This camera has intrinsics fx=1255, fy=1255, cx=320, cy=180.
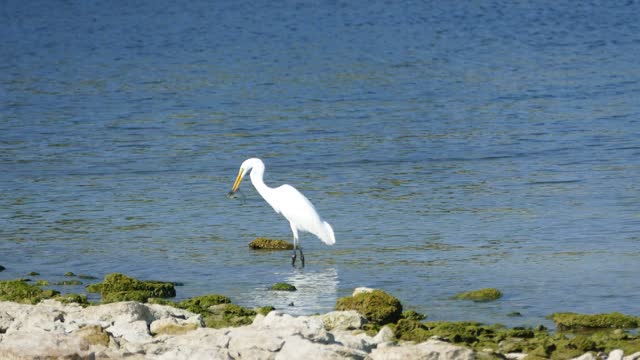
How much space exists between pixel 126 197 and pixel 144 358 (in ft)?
33.6

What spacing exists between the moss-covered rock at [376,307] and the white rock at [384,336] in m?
0.96

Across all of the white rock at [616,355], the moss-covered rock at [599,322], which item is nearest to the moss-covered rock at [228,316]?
the moss-covered rock at [599,322]

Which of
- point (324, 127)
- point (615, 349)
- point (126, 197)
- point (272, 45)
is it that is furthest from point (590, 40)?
point (615, 349)

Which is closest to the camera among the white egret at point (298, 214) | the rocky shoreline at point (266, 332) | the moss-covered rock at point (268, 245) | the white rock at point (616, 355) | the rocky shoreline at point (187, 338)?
the rocky shoreline at point (187, 338)

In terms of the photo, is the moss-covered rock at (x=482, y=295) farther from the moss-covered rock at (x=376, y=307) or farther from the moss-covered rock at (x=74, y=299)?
the moss-covered rock at (x=74, y=299)

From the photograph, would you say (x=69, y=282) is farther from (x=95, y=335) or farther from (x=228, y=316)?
(x=95, y=335)

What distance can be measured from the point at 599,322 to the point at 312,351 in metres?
3.51

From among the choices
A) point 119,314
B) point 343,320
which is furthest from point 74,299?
point 343,320

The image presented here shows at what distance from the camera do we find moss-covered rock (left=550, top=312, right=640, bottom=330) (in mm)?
11219

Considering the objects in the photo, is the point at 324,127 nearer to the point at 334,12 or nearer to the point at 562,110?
the point at 562,110

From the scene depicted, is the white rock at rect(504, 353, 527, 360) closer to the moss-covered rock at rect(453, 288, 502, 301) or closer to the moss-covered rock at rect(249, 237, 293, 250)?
the moss-covered rock at rect(453, 288, 502, 301)

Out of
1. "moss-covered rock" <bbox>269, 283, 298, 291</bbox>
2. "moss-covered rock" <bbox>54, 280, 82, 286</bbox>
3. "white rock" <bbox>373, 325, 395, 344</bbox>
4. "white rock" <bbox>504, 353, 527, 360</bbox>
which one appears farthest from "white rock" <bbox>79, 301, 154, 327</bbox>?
"white rock" <bbox>504, 353, 527, 360</bbox>

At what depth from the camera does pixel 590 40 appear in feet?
137

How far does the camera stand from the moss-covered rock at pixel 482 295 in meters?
12.7
